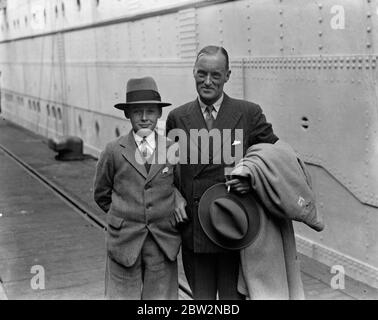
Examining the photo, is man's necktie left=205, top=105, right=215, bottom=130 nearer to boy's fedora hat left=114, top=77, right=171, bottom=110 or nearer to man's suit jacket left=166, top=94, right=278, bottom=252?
man's suit jacket left=166, top=94, right=278, bottom=252

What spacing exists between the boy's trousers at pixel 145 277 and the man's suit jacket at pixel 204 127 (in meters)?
0.19

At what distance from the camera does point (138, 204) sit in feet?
11.2

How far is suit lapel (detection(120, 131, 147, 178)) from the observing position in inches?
134

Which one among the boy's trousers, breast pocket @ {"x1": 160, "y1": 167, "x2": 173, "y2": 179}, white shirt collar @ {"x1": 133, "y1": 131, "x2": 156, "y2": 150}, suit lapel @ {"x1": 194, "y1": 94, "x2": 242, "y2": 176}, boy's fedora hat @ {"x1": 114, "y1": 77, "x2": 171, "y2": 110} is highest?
boy's fedora hat @ {"x1": 114, "y1": 77, "x2": 171, "y2": 110}

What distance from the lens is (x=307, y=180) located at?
10.2 ft

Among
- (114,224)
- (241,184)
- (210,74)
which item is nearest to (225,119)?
(210,74)

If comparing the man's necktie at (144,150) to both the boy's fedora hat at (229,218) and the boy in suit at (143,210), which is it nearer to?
the boy in suit at (143,210)

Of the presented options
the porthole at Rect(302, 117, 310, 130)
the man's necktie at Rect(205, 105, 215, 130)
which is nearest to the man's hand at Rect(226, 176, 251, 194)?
the man's necktie at Rect(205, 105, 215, 130)

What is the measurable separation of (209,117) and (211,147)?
18 centimetres

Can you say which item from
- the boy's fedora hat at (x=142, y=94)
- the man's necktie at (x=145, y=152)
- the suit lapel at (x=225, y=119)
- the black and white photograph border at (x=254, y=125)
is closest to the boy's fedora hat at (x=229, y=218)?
the black and white photograph border at (x=254, y=125)

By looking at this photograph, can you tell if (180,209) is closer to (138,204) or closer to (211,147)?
(138,204)

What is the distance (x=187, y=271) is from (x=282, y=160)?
90cm

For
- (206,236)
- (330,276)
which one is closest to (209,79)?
(206,236)
